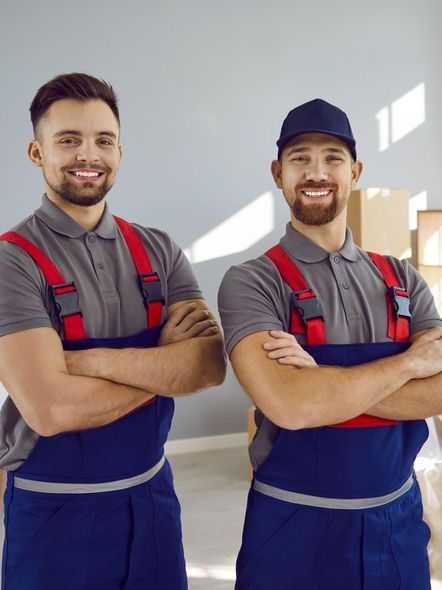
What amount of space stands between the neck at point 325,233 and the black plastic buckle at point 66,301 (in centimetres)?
59

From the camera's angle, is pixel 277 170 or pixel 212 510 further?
pixel 212 510

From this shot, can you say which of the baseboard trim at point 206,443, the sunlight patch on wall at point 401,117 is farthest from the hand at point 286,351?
the sunlight patch on wall at point 401,117

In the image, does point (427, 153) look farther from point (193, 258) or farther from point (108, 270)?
point (108, 270)

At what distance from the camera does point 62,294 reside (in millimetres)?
1615

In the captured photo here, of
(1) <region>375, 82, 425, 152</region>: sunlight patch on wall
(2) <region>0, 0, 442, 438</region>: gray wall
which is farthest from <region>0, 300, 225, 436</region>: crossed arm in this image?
(1) <region>375, 82, 425, 152</region>: sunlight patch on wall

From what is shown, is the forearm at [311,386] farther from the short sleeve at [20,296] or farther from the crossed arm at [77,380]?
the short sleeve at [20,296]

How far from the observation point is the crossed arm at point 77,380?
156cm

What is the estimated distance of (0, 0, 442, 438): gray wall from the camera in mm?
4391

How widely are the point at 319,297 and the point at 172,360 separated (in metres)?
0.39

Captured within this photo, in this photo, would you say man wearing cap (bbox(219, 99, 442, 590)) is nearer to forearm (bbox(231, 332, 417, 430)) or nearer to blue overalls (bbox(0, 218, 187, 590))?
forearm (bbox(231, 332, 417, 430))

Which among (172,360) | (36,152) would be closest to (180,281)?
(172,360)

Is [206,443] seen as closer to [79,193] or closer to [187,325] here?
[187,325]

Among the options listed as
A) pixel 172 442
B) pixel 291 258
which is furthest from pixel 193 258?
pixel 291 258

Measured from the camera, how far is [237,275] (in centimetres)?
171
